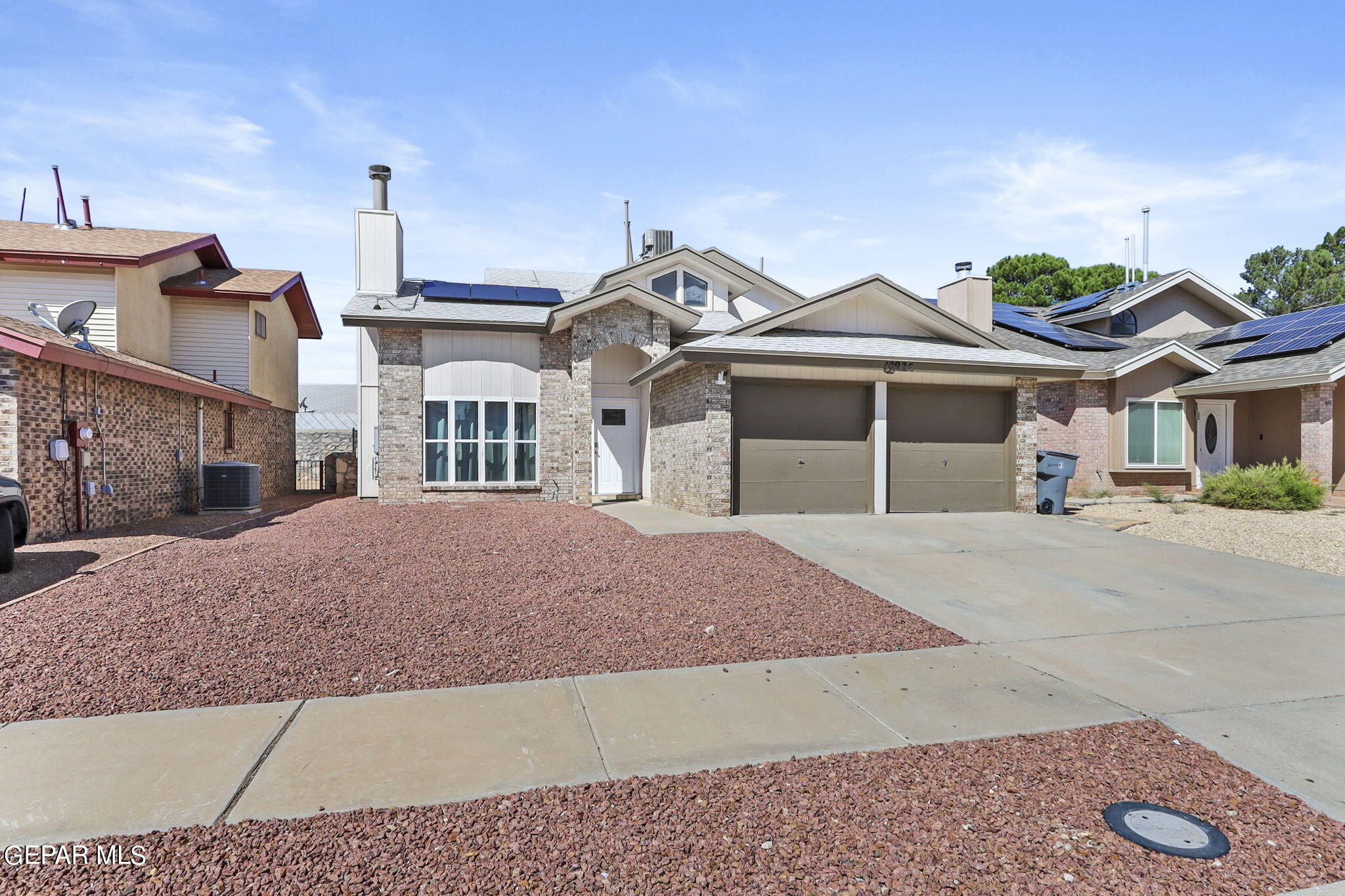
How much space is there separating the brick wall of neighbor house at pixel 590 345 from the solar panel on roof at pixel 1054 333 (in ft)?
36.6

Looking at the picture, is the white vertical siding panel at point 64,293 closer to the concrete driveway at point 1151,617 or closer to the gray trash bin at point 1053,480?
the concrete driveway at point 1151,617

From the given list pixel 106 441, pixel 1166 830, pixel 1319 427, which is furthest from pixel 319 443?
pixel 1319 427

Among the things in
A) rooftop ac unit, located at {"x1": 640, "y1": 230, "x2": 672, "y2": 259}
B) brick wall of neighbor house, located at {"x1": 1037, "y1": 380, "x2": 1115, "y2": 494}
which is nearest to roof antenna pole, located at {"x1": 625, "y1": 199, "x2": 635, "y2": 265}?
rooftop ac unit, located at {"x1": 640, "y1": 230, "x2": 672, "y2": 259}

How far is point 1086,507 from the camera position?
47.1ft

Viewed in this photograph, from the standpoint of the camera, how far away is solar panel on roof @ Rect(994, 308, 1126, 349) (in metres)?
18.2

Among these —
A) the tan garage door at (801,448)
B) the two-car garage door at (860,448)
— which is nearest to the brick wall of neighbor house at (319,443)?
the tan garage door at (801,448)

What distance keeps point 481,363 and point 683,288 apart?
5394 millimetres

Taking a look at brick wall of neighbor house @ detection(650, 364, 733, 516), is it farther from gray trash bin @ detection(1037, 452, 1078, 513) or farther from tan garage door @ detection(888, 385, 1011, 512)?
gray trash bin @ detection(1037, 452, 1078, 513)

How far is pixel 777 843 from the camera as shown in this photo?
2729 millimetres

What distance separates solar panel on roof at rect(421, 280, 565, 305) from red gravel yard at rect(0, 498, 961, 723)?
8202mm

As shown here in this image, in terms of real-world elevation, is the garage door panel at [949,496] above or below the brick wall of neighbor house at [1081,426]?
below

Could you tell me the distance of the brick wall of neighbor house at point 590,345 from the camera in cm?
1395

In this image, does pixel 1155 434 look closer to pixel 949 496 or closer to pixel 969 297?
pixel 969 297

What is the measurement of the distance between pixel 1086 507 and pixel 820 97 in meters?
9.88
